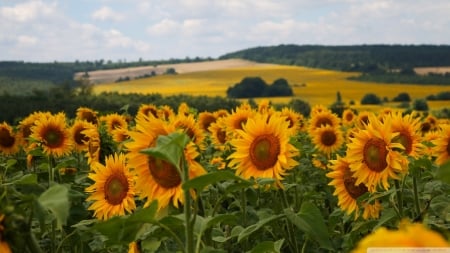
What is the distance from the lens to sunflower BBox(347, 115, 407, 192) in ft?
11.7

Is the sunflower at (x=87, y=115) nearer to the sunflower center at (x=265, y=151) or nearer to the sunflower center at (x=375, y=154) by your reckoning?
the sunflower center at (x=265, y=151)

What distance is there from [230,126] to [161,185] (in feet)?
10.3

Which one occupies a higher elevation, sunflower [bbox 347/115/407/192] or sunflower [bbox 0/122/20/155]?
sunflower [bbox 347/115/407/192]

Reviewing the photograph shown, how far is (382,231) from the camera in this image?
27.6 inches

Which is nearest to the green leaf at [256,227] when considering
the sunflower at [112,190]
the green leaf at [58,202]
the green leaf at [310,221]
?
the green leaf at [310,221]

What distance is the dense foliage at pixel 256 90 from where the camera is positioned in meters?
65.7

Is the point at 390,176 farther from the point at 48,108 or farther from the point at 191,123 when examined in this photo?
the point at 48,108

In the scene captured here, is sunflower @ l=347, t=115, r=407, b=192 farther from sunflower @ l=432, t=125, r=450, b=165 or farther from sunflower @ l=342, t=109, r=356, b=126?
sunflower @ l=342, t=109, r=356, b=126

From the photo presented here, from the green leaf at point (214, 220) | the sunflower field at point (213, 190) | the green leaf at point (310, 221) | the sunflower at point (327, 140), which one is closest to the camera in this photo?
the sunflower field at point (213, 190)

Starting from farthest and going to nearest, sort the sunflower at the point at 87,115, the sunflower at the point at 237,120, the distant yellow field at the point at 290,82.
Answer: the distant yellow field at the point at 290,82 → the sunflower at the point at 87,115 → the sunflower at the point at 237,120

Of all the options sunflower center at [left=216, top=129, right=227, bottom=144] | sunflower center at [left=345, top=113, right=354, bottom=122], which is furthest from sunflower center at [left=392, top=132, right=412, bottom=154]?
sunflower center at [left=345, top=113, right=354, bottom=122]

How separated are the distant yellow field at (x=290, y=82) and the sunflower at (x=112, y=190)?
168 ft

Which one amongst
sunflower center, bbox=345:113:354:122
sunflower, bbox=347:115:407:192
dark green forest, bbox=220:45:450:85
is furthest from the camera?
dark green forest, bbox=220:45:450:85

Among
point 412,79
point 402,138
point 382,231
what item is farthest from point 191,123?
point 412,79
